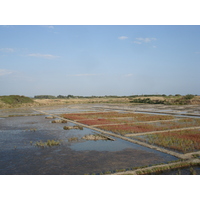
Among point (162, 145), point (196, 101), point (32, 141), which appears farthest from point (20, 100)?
point (162, 145)

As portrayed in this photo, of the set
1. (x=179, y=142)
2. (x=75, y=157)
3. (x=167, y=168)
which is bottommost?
(x=75, y=157)

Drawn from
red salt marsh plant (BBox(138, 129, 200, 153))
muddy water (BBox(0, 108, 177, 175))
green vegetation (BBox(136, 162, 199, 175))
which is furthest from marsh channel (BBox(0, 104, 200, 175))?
red salt marsh plant (BBox(138, 129, 200, 153))

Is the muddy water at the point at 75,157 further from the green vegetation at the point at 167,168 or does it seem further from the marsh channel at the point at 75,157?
the green vegetation at the point at 167,168

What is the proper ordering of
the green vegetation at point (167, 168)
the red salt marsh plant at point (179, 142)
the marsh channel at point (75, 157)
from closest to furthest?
the green vegetation at point (167, 168) < the marsh channel at point (75, 157) < the red salt marsh plant at point (179, 142)

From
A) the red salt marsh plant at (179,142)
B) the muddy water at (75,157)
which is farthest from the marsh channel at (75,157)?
the red salt marsh plant at (179,142)

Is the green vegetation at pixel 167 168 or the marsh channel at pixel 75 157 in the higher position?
the green vegetation at pixel 167 168

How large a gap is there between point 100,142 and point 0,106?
53.8 meters

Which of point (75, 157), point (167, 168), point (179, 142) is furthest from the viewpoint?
point (179, 142)

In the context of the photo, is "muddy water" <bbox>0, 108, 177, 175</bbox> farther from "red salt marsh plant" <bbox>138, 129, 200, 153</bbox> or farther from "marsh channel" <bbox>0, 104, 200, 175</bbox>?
"red salt marsh plant" <bbox>138, 129, 200, 153</bbox>

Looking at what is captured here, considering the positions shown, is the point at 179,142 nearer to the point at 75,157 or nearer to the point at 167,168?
the point at 167,168

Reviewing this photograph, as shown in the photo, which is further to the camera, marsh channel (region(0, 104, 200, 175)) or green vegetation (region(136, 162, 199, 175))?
marsh channel (region(0, 104, 200, 175))

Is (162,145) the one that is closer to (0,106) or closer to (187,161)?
(187,161)

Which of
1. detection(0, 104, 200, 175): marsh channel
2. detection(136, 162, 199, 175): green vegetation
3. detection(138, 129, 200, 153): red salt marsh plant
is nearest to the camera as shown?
detection(136, 162, 199, 175): green vegetation

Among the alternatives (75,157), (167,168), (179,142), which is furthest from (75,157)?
(179,142)
